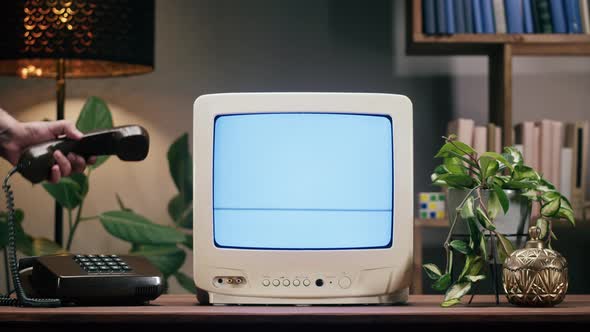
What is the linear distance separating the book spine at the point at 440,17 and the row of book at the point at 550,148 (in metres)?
0.32

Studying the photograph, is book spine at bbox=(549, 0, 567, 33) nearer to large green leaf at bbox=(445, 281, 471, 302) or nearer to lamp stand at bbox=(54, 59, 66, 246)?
lamp stand at bbox=(54, 59, 66, 246)

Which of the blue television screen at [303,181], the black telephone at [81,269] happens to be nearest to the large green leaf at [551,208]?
the blue television screen at [303,181]

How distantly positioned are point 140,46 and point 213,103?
4.57 feet

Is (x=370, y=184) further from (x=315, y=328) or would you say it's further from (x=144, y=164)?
(x=144, y=164)

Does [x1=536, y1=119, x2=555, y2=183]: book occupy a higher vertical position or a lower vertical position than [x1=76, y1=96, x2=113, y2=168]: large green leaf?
lower

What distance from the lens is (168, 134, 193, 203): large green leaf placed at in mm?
3230

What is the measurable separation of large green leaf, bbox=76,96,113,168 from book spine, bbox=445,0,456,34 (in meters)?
1.23

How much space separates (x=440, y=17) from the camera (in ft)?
9.69

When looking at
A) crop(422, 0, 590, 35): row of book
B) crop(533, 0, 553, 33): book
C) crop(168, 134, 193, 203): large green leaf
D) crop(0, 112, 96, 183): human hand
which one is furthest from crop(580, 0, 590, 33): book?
crop(0, 112, 96, 183): human hand

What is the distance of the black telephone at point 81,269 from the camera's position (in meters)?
1.41

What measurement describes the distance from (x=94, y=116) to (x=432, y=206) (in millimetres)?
1232

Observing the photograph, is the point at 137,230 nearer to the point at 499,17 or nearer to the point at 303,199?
the point at 499,17

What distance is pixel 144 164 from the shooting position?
11.1 ft

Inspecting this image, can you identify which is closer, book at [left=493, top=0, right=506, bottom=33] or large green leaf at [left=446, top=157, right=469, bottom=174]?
large green leaf at [left=446, top=157, right=469, bottom=174]
